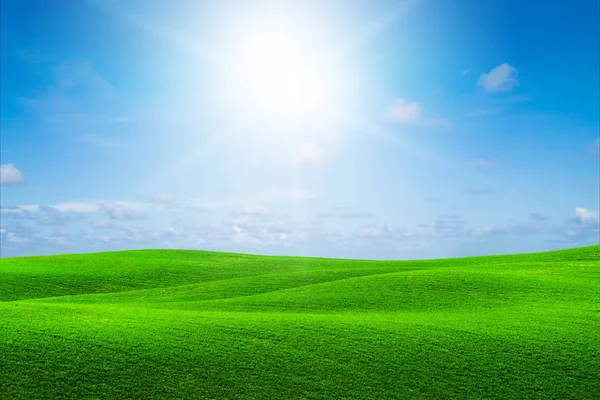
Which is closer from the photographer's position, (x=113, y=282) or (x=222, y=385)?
(x=222, y=385)

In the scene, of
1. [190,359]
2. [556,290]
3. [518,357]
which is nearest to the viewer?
[190,359]

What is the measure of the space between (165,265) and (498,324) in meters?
38.4

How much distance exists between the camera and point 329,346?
19.3 m

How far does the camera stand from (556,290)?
103 feet

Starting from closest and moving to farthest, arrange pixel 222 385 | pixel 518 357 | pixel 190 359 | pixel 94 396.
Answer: pixel 94 396, pixel 222 385, pixel 190 359, pixel 518 357

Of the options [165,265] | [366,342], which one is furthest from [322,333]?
[165,265]

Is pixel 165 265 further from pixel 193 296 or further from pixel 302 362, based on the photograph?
pixel 302 362

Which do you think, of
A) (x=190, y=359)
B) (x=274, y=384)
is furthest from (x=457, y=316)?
(x=190, y=359)

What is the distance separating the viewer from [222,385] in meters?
16.1

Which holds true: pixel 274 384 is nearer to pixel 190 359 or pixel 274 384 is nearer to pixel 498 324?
pixel 190 359

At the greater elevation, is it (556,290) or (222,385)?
(556,290)

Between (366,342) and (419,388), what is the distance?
3459 millimetres

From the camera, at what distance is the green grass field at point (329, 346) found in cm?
1603

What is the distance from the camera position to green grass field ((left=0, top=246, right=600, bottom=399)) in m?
16.0
